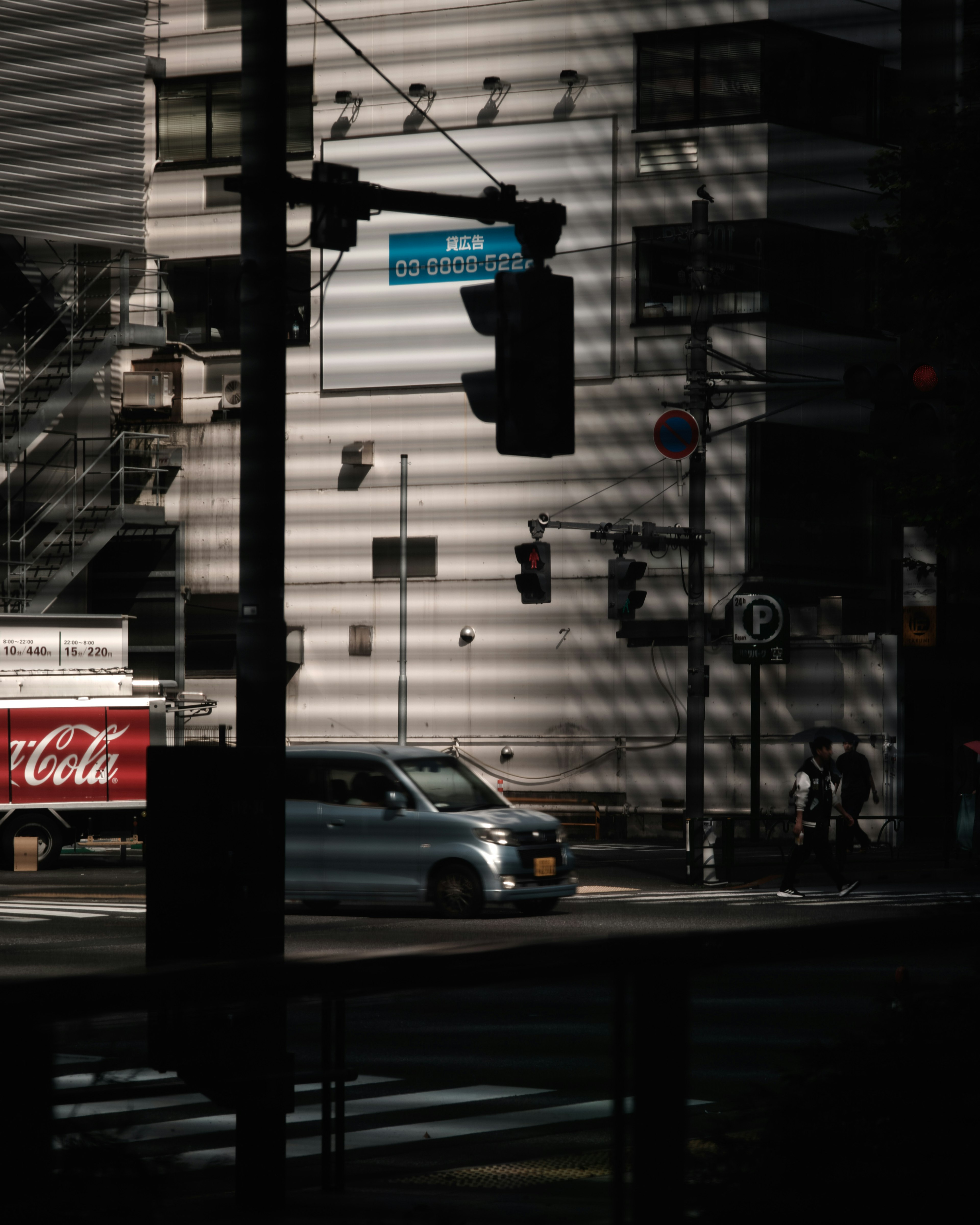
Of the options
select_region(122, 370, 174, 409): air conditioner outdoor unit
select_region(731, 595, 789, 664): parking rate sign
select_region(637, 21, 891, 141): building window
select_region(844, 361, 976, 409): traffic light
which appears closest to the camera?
select_region(844, 361, 976, 409): traffic light

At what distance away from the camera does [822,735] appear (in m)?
29.8

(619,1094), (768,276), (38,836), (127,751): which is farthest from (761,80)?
(619,1094)

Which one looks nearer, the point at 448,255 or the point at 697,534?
the point at 697,534

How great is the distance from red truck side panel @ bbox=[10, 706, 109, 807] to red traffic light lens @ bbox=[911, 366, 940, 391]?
18.4 meters

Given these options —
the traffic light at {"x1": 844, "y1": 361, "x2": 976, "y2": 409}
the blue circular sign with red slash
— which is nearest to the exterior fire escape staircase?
the blue circular sign with red slash

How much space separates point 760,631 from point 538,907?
6961 mm

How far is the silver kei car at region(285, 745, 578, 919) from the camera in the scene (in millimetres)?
18781

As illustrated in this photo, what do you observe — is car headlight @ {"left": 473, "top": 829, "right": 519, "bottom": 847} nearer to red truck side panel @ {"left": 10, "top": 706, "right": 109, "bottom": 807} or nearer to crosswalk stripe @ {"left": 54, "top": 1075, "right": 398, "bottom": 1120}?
red truck side panel @ {"left": 10, "top": 706, "right": 109, "bottom": 807}

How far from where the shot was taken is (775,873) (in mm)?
25297

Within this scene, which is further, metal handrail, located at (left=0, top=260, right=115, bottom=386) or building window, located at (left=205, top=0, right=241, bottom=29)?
building window, located at (left=205, top=0, right=241, bottom=29)

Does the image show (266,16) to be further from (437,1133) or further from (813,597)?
(813,597)

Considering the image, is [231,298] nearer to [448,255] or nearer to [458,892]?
[458,892]

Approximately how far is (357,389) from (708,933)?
118 feet

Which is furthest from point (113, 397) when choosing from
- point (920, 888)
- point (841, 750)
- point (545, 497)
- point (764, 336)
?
point (920, 888)
